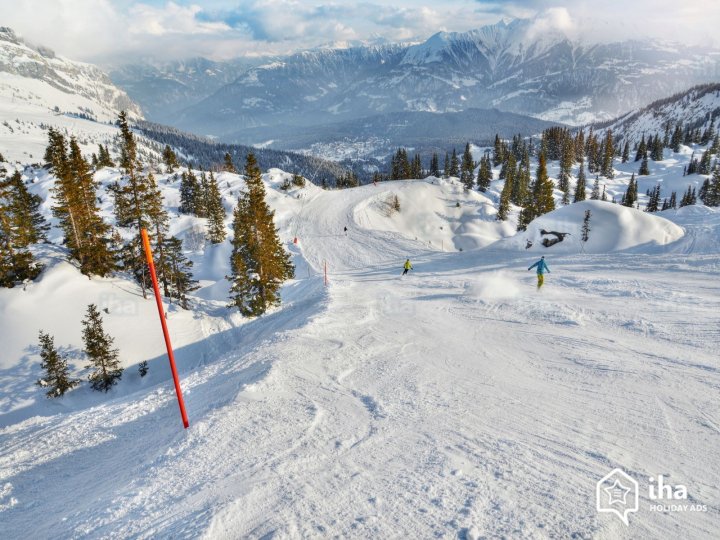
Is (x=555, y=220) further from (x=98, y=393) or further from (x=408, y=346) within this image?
(x=98, y=393)

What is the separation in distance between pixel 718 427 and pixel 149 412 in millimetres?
12906

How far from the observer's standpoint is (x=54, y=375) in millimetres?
23828

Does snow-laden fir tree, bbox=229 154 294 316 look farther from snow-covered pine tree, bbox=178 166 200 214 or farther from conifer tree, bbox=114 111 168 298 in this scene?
snow-covered pine tree, bbox=178 166 200 214

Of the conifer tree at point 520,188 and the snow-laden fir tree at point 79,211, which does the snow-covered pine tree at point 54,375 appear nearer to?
the snow-laden fir tree at point 79,211

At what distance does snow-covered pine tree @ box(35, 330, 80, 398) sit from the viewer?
2288 centimetres

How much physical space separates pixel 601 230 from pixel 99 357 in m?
38.9

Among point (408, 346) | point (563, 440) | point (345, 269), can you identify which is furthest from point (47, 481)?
point (345, 269)

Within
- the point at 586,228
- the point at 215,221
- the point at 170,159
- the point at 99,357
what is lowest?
the point at 99,357

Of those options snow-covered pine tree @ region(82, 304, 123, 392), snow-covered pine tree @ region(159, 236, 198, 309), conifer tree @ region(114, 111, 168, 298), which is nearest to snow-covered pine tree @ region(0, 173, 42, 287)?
conifer tree @ region(114, 111, 168, 298)

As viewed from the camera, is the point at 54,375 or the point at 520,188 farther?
the point at 520,188

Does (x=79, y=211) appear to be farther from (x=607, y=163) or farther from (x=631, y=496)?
(x=607, y=163)

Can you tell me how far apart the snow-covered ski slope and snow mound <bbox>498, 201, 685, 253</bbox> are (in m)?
8.99

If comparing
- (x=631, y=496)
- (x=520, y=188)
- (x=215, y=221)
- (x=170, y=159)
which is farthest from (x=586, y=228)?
(x=170, y=159)

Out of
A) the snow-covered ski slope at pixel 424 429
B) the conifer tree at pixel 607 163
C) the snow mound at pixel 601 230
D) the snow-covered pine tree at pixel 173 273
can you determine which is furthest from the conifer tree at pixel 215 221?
the conifer tree at pixel 607 163
